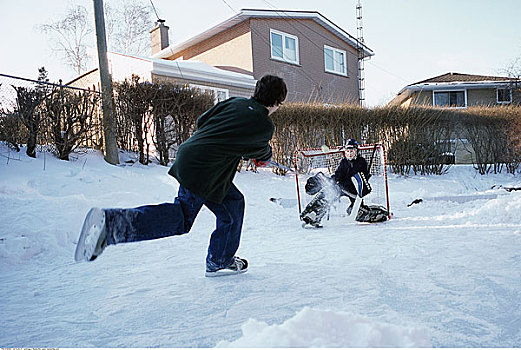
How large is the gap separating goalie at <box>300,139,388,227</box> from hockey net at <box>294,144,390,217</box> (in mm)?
230

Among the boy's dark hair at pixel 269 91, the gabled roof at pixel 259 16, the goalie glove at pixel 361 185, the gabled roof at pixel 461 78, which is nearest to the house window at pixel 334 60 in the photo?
the gabled roof at pixel 259 16

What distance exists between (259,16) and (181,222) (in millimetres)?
15933

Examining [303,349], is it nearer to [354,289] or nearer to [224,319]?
[224,319]

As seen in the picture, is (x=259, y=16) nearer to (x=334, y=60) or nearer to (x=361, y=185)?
(x=334, y=60)

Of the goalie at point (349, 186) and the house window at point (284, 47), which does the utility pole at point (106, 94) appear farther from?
the house window at point (284, 47)

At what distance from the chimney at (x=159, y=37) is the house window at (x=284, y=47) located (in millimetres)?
5540

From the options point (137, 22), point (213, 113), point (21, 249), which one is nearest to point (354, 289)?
point (213, 113)

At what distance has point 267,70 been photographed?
693 inches

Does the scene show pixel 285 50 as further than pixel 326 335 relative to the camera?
Yes

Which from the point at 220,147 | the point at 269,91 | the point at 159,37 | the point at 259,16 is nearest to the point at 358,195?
the point at 269,91

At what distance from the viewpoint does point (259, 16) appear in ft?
56.6

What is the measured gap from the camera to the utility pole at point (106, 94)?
8.56 meters

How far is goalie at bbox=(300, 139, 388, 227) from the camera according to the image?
6.39 metres

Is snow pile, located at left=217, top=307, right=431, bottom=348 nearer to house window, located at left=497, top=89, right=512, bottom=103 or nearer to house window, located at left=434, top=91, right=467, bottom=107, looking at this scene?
house window, located at left=434, top=91, right=467, bottom=107
